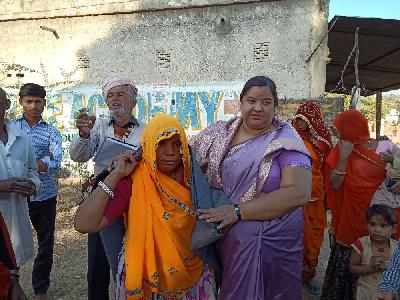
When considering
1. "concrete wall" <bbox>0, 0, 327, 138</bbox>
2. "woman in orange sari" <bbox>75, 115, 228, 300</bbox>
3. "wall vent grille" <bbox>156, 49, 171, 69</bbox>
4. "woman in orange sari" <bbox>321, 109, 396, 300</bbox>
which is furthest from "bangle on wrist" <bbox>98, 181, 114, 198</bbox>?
"wall vent grille" <bbox>156, 49, 171, 69</bbox>

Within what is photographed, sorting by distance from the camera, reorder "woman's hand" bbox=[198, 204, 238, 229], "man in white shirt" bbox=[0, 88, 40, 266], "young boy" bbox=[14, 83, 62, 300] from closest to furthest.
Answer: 1. "woman's hand" bbox=[198, 204, 238, 229]
2. "man in white shirt" bbox=[0, 88, 40, 266]
3. "young boy" bbox=[14, 83, 62, 300]

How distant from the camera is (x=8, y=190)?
2508 mm

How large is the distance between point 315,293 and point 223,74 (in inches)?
199

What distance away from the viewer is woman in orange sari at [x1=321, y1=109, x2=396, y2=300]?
312 centimetres

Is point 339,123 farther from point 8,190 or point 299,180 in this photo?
point 8,190

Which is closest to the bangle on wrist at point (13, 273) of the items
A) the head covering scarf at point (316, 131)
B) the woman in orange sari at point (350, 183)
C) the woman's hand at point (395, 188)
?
the woman in orange sari at point (350, 183)

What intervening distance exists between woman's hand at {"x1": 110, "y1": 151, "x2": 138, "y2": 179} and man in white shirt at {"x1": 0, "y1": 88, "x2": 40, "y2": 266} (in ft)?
3.41

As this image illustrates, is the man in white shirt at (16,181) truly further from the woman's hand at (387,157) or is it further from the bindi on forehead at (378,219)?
the woman's hand at (387,157)

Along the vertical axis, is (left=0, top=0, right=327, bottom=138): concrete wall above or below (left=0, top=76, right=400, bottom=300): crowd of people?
above

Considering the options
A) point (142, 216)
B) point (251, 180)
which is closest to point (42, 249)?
point (142, 216)

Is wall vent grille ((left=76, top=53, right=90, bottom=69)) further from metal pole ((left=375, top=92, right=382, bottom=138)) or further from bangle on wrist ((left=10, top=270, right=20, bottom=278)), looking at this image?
metal pole ((left=375, top=92, right=382, bottom=138))

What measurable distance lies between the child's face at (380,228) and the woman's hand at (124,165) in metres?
1.84

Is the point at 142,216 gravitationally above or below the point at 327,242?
above

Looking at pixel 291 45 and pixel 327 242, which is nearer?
pixel 327 242
